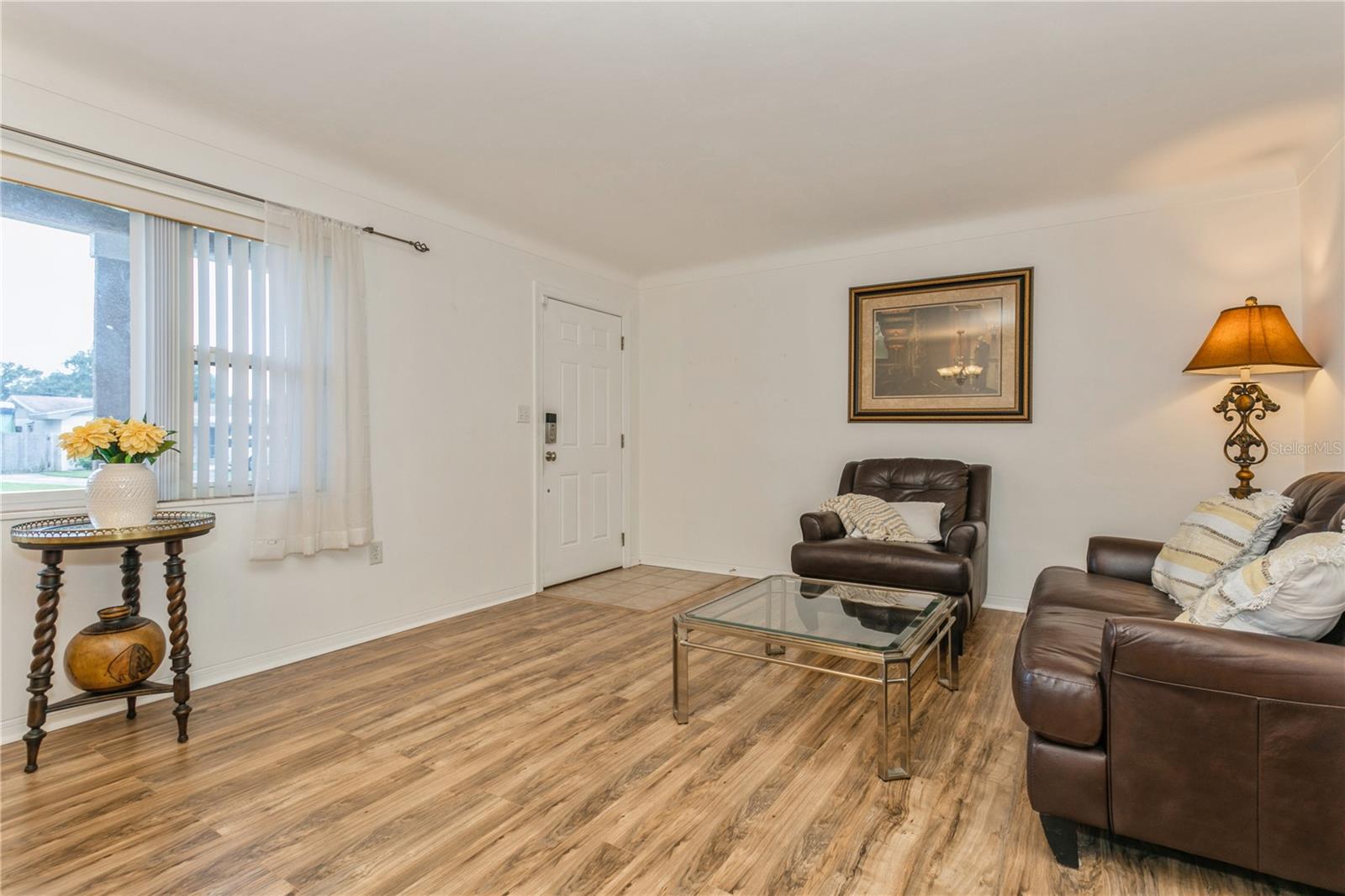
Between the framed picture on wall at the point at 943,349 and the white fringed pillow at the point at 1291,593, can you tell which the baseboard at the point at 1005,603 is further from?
the white fringed pillow at the point at 1291,593

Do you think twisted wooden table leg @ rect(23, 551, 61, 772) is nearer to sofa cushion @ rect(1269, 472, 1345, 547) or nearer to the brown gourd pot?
the brown gourd pot

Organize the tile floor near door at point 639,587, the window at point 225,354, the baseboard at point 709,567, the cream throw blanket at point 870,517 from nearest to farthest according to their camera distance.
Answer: the window at point 225,354, the cream throw blanket at point 870,517, the tile floor near door at point 639,587, the baseboard at point 709,567

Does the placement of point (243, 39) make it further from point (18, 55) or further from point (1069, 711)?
point (1069, 711)

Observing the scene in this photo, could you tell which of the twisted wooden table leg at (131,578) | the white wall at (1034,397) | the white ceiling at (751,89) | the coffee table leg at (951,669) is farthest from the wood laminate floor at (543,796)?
the white ceiling at (751,89)

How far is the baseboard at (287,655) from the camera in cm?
238

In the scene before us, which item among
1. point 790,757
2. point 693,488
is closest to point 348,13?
point 790,757

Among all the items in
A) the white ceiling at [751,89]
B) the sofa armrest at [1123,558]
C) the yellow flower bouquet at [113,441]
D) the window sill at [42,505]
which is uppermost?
the white ceiling at [751,89]

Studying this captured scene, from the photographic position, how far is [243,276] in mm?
2920

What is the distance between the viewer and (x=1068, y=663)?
5.37 ft

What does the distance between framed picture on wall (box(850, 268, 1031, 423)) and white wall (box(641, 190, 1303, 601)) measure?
0.09 metres

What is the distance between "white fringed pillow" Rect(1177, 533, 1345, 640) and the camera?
144 cm

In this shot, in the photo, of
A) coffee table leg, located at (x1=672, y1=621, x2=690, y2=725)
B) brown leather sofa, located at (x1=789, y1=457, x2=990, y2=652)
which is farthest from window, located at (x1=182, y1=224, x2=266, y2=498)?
brown leather sofa, located at (x1=789, y1=457, x2=990, y2=652)

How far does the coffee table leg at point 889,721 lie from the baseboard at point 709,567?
2657mm

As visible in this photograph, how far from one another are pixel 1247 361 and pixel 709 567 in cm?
354
